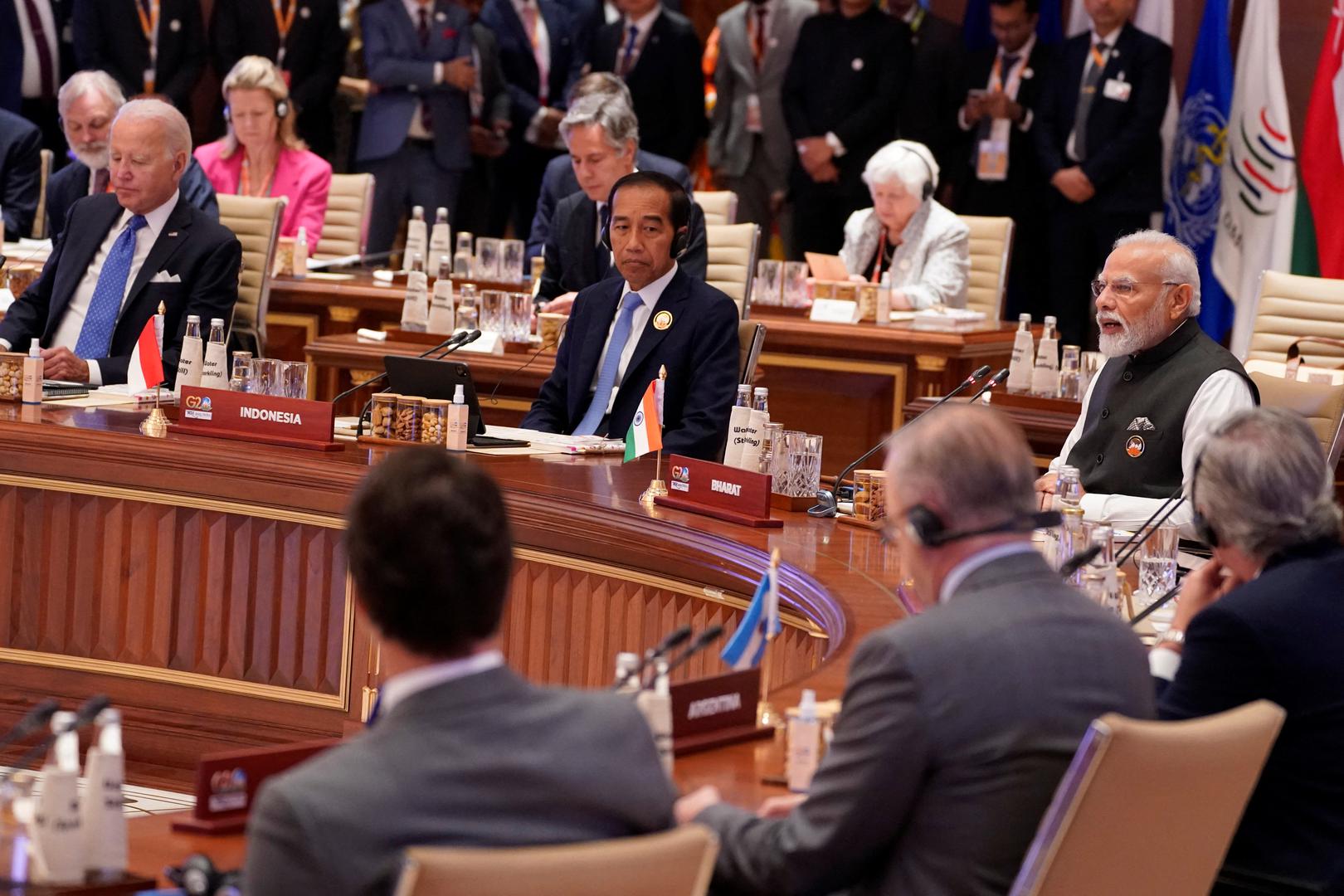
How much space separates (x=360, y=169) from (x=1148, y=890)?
7864mm

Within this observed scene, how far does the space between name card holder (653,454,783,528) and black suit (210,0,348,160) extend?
235 inches

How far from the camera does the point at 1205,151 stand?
8812 millimetres

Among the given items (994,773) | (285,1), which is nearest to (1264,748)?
(994,773)

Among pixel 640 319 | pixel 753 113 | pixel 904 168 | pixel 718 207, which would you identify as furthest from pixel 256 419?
pixel 753 113

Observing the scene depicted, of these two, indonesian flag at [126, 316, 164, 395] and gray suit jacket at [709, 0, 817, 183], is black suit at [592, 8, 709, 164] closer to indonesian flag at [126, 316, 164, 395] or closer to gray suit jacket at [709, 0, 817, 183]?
gray suit jacket at [709, 0, 817, 183]

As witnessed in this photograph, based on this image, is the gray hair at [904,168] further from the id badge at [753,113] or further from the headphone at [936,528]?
the headphone at [936,528]

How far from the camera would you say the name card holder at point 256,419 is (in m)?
4.27

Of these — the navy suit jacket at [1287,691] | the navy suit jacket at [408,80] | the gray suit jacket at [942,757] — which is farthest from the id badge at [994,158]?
the gray suit jacket at [942,757]

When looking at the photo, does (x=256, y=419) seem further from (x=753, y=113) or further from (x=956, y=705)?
(x=753, y=113)

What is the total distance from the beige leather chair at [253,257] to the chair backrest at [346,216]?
159 cm

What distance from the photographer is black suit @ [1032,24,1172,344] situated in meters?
8.44

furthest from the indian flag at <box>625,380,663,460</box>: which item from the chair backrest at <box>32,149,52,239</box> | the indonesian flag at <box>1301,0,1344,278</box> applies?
the indonesian flag at <box>1301,0,1344,278</box>

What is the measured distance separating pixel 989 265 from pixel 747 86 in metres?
2.28

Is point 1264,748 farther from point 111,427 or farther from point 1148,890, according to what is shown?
point 111,427
